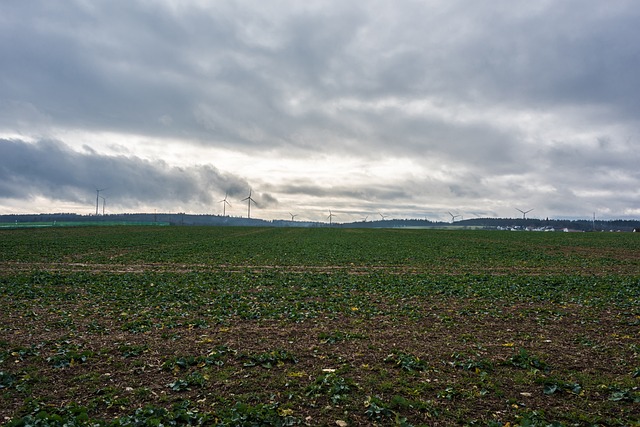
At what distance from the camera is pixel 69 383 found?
10.1 metres

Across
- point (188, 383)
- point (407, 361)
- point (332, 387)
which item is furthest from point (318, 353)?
point (188, 383)

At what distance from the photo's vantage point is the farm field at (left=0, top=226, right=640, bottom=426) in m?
8.67

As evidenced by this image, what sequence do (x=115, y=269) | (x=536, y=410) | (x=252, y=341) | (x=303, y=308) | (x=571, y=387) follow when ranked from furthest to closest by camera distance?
(x=115, y=269) → (x=303, y=308) → (x=252, y=341) → (x=571, y=387) → (x=536, y=410)

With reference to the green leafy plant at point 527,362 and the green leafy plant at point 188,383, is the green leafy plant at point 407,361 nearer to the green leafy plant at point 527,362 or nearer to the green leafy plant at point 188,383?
the green leafy plant at point 527,362

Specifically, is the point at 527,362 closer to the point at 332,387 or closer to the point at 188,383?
the point at 332,387

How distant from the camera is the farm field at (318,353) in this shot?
8.67m

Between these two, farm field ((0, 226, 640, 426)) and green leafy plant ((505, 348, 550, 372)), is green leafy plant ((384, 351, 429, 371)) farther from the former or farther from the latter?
green leafy plant ((505, 348, 550, 372))

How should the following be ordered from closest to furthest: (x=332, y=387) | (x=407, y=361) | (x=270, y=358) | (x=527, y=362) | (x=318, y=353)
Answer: (x=332, y=387) → (x=407, y=361) → (x=527, y=362) → (x=270, y=358) → (x=318, y=353)

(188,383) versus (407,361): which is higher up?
(407,361)

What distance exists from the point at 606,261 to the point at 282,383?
45668 mm

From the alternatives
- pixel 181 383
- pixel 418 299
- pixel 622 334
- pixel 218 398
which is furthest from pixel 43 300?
pixel 622 334

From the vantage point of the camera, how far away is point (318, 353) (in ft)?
40.4

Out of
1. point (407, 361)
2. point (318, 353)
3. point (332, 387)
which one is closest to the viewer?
point (332, 387)

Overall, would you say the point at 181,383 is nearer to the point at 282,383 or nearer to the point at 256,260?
the point at 282,383
